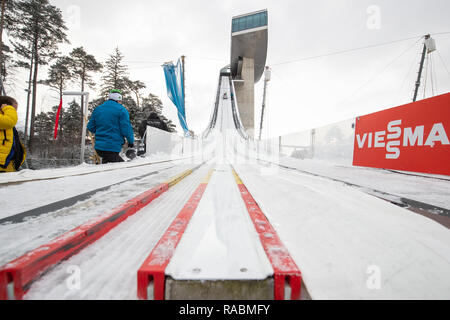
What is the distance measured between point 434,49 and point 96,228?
953 inches

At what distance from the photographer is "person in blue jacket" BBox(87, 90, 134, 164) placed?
3.61m

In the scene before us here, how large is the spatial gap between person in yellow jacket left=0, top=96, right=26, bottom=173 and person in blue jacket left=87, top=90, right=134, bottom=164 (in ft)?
3.52

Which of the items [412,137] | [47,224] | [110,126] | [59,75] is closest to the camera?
[47,224]

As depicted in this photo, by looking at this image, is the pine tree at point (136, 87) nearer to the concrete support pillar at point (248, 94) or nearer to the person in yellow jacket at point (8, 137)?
the concrete support pillar at point (248, 94)

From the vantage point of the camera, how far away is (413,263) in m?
0.84

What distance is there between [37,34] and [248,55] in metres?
22.0

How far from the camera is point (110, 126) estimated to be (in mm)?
3650

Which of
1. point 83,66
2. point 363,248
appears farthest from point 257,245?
point 83,66

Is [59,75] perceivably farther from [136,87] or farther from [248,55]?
[248,55]

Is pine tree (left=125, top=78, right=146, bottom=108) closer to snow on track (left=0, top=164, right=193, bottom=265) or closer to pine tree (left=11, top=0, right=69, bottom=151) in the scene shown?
pine tree (left=11, top=0, right=69, bottom=151)

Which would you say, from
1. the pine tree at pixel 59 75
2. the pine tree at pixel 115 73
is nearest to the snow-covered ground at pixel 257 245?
the pine tree at pixel 59 75
